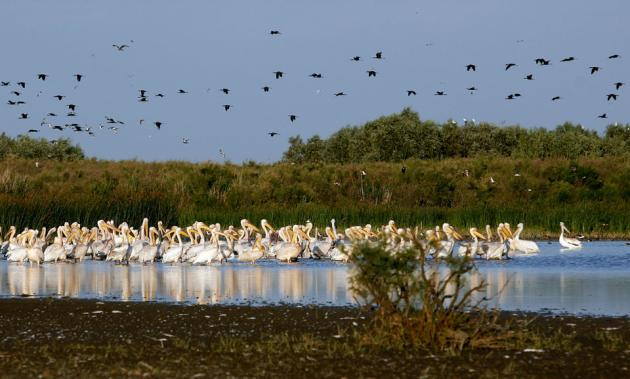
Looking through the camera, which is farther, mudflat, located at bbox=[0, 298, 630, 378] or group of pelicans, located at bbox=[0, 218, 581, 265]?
group of pelicans, located at bbox=[0, 218, 581, 265]

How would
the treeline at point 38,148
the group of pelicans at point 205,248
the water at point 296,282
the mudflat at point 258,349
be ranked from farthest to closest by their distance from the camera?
the treeline at point 38,148 < the group of pelicans at point 205,248 < the water at point 296,282 < the mudflat at point 258,349

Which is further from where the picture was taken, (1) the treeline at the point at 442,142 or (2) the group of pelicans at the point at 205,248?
(1) the treeline at the point at 442,142

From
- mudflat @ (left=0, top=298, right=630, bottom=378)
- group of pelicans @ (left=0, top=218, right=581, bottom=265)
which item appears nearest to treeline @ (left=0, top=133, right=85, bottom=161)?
group of pelicans @ (left=0, top=218, right=581, bottom=265)

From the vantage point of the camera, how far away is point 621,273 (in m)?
23.2

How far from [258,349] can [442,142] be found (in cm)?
6246

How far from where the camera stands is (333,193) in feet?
170

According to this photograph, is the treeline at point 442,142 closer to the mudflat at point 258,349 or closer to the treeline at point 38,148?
the treeline at point 38,148

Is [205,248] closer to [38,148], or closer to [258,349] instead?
[258,349]

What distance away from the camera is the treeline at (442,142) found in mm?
70750

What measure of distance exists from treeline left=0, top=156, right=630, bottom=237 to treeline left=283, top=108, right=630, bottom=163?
42.3 feet

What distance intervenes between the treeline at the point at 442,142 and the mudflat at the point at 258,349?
176ft

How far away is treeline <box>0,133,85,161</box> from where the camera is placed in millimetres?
70688

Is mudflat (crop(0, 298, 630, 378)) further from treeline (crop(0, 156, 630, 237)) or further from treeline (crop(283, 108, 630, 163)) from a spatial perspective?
treeline (crop(283, 108, 630, 163))

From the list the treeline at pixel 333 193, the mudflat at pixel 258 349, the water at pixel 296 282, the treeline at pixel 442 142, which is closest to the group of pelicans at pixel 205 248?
the water at pixel 296 282
